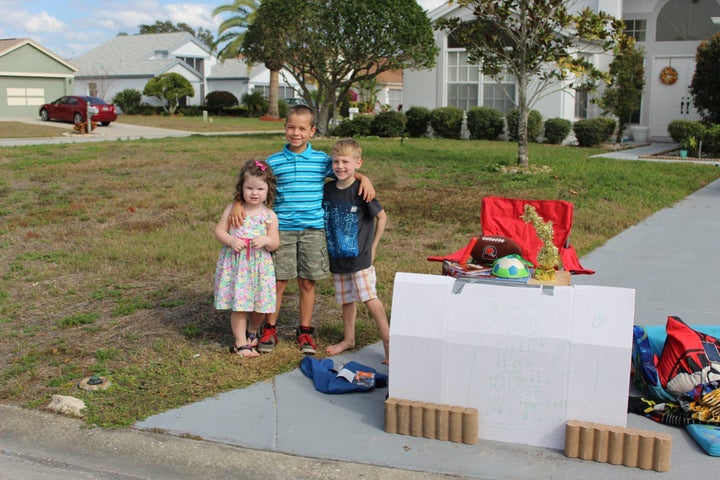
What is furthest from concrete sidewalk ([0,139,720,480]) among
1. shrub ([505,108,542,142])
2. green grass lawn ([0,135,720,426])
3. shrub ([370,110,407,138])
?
shrub ([370,110,407,138])

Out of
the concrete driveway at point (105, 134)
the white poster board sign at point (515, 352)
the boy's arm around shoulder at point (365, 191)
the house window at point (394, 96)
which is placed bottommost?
the white poster board sign at point (515, 352)

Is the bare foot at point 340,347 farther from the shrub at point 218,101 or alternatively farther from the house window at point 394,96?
the house window at point 394,96

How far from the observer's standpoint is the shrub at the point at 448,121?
24497 mm

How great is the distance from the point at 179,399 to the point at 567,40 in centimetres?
1223

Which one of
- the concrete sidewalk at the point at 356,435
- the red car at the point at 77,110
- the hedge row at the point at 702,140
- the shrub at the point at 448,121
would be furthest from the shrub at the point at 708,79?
the red car at the point at 77,110

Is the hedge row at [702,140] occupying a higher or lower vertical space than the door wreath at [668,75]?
Answer: lower

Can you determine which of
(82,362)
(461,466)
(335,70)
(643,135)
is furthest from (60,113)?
(461,466)

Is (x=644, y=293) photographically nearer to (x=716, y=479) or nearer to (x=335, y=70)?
(x=716, y=479)

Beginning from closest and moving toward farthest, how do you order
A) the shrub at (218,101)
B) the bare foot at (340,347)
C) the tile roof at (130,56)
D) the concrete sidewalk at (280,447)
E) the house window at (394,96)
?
the concrete sidewalk at (280,447) < the bare foot at (340,347) < the shrub at (218,101) < the tile roof at (130,56) < the house window at (394,96)

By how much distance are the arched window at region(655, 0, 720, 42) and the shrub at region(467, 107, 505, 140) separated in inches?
227

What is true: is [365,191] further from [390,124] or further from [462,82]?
[462,82]

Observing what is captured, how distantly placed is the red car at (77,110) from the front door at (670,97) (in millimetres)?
21217

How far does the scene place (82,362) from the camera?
4984 millimetres

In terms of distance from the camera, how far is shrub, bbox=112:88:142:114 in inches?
1821
